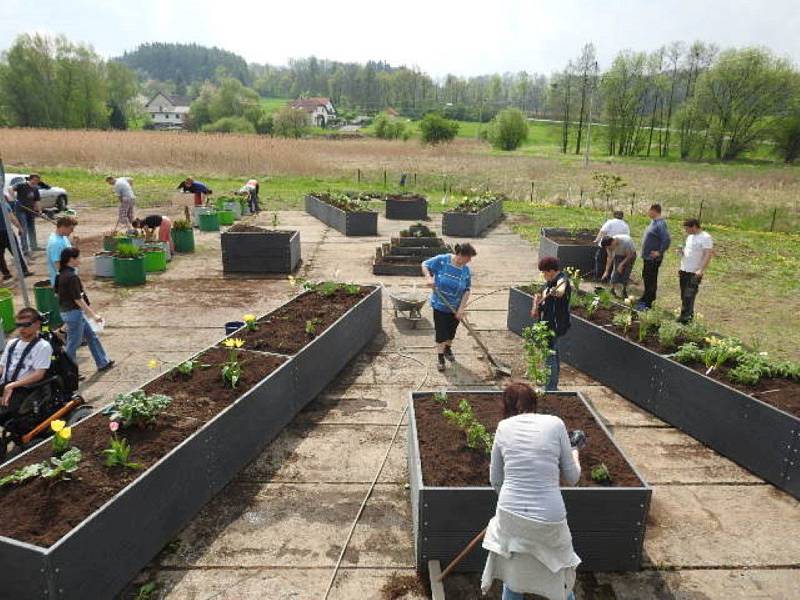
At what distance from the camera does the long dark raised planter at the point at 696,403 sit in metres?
5.68

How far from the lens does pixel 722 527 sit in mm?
5176

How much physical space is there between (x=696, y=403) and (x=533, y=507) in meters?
4.15

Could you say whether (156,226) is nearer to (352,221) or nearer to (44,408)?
(352,221)

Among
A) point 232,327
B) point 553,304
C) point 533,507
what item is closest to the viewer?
point 533,507

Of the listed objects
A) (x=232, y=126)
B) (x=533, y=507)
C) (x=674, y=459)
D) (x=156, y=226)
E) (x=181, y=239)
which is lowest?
(x=674, y=459)

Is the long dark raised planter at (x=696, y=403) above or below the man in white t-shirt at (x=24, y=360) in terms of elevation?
below

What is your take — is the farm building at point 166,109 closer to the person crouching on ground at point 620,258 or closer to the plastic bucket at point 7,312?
the plastic bucket at point 7,312

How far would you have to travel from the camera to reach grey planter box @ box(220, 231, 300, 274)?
13.1m

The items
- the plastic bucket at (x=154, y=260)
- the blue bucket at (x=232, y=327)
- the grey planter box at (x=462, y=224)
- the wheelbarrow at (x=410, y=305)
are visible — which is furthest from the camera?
the grey planter box at (x=462, y=224)

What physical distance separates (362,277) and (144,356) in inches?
227

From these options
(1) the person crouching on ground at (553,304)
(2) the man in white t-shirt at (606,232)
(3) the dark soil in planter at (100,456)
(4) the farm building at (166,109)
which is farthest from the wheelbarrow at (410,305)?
(4) the farm building at (166,109)

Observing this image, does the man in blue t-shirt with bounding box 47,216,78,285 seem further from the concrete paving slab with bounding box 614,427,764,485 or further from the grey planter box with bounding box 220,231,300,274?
the concrete paving slab with bounding box 614,427,764,485

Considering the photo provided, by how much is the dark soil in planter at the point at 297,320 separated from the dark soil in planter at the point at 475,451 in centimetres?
207

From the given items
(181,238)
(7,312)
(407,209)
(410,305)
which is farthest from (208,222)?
(410,305)
